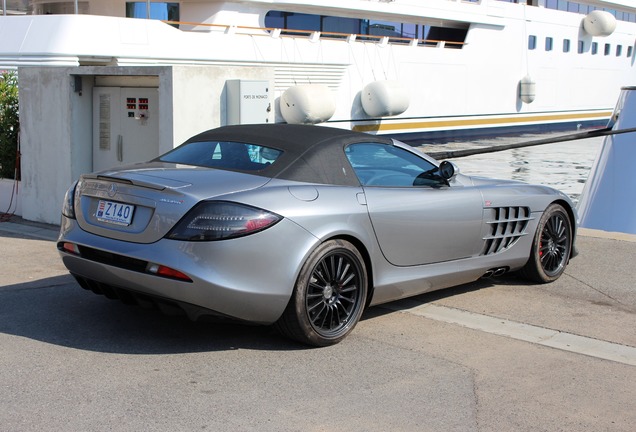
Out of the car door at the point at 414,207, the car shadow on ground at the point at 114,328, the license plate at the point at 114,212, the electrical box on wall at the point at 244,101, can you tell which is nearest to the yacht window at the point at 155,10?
the electrical box on wall at the point at 244,101

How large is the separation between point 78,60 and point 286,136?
42.4 feet

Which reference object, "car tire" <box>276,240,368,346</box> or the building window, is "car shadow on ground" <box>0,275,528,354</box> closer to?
"car tire" <box>276,240,368,346</box>

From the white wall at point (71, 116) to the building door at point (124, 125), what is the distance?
0.45ft

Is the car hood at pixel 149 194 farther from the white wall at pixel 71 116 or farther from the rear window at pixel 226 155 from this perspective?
the white wall at pixel 71 116

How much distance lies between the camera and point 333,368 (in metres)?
4.70

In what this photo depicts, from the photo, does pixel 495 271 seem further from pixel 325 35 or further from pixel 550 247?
pixel 325 35

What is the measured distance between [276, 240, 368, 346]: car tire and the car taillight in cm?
45

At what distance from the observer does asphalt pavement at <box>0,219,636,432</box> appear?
3951 mm

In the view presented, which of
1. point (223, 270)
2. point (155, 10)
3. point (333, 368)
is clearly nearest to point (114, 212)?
point (223, 270)

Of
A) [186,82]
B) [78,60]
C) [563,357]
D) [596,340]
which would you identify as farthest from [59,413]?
[78,60]

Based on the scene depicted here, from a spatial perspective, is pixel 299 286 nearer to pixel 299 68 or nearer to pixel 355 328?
pixel 355 328

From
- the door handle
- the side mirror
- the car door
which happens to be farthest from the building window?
the side mirror

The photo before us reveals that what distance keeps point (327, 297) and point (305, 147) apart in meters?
1.03

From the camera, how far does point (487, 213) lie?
6254mm
